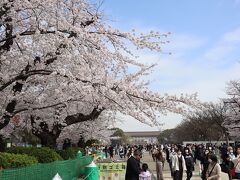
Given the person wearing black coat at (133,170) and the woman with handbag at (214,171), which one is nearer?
the woman with handbag at (214,171)

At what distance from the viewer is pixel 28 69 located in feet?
40.1

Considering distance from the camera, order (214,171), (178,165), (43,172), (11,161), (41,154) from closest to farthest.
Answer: (11,161) → (43,172) → (214,171) → (41,154) → (178,165)

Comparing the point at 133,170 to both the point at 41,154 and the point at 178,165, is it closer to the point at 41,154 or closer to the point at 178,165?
the point at 41,154

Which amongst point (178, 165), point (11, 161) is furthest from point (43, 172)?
point (178, 165)

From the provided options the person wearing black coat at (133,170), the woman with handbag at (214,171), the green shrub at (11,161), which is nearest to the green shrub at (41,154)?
the green shrub at (11,161)

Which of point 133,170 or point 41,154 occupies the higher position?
point 41,154

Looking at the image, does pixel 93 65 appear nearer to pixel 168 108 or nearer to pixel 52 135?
pixel 168 108

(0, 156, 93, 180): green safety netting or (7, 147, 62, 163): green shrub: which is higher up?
(7, 147, 62, 163): green shrub

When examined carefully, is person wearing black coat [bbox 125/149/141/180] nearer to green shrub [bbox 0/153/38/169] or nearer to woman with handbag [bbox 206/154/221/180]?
woman with handbag [bbox 206/154/221/180]

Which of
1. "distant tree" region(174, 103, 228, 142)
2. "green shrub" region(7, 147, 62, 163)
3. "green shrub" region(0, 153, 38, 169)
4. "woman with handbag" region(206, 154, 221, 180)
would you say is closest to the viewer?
"green shrub" region(0, 153, 38, 169)

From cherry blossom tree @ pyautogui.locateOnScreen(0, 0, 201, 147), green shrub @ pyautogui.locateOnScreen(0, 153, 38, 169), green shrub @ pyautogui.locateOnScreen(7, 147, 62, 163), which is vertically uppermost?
cherry blossom tree @ pyautogui.locateOnScreen(0, 0, 201, 147)

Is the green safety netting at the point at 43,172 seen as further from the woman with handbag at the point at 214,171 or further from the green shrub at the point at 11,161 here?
the woman with handbag at the point at 214,171

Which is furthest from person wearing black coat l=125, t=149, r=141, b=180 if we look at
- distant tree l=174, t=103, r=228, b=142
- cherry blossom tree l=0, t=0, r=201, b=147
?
distant tree l=174, t=103, r=228, b=142

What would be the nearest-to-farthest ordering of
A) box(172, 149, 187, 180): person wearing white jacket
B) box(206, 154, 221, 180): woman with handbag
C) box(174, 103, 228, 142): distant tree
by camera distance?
box(206, 154, 221, 180): woman with handbag → box(172, 149, 187, 180): person wearing white jacket → box(174, 103, 228, 142): distant tree
